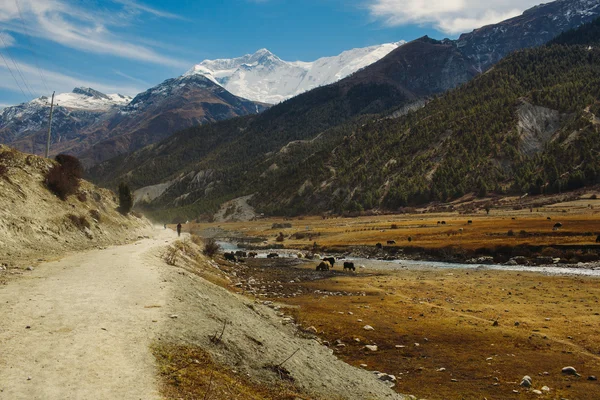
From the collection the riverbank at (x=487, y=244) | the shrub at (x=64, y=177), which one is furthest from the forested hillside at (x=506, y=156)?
the shrub at (x=64, y=177)

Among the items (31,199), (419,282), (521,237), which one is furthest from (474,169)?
(31,199)

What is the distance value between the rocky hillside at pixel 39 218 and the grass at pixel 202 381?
14.9m

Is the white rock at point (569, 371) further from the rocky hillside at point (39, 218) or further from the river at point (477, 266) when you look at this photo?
the river at point (477, 266)

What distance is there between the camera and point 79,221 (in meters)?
41.4

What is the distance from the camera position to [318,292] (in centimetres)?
3503

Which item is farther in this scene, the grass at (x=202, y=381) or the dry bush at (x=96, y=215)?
the dry bush at (x=96, y=215)

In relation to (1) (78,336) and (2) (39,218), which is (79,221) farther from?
(1) (78,336)

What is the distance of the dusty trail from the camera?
944 centimetres

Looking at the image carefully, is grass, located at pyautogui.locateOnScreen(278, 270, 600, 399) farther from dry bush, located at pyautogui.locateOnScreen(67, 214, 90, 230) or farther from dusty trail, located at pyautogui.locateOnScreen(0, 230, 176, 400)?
dry bush, located at pyautogui.locateOnScreen(67, 214, 90, 230)

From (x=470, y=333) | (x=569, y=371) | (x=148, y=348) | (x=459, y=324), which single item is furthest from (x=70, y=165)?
(x=569, y=371)

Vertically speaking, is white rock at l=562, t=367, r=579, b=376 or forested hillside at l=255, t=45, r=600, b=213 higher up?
forested hillside at l=255, t=45, r=600, b=213

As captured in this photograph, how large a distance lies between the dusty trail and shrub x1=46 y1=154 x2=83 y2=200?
81.1 ft

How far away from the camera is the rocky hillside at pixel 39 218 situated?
29.6 meters

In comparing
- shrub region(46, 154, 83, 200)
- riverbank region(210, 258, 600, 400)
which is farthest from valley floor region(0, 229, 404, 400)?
shrub region(46, 154, 83, 200)
